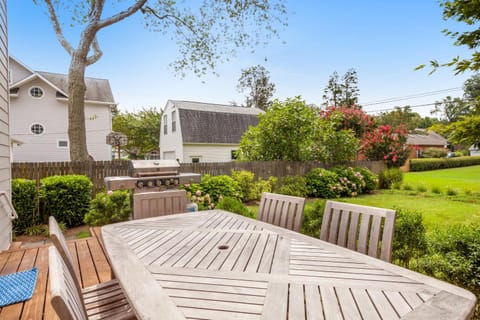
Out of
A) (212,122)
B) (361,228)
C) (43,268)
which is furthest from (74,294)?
(212,122)

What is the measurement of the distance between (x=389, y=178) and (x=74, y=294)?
1168cm

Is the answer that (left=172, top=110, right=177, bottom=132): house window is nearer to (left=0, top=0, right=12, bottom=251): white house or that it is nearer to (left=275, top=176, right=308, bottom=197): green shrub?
(left=275, top=176, right=308, bottom=197): green shrub

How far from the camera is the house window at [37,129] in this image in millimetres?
12352

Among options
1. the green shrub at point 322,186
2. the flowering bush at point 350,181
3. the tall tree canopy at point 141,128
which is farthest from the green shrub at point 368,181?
the tall tree canopy at point 141,128

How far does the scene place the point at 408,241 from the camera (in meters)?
2.85

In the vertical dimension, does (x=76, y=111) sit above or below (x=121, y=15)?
below

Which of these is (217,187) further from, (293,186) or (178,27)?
(178,27)

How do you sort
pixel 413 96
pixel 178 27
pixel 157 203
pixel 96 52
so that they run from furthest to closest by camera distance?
1. pixel 413 96
2. pixel 178 27
3. pixel 96 52
4. pixel 157 203

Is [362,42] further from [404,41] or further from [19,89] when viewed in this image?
[19,89]

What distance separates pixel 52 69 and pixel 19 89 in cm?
188

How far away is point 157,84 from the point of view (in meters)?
13.9

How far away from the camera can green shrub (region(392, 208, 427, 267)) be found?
9.20 feet

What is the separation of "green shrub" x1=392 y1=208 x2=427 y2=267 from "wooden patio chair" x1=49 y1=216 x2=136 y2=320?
8.92 feet

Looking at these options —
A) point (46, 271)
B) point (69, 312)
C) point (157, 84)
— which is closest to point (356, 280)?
point (69, 312)
